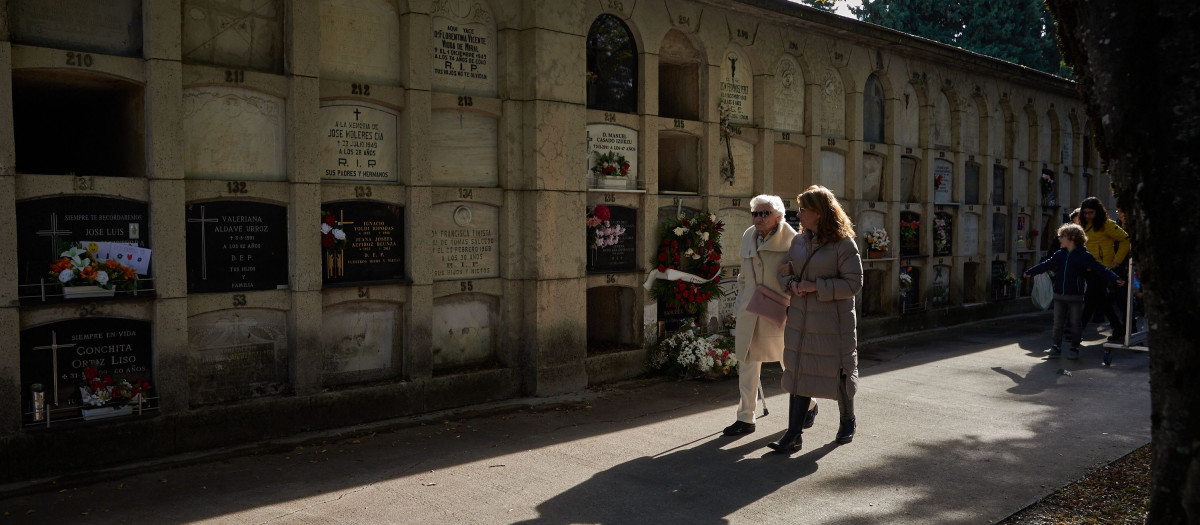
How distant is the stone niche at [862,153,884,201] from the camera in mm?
11758

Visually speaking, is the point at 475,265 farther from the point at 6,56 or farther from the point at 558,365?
the point at 6,56

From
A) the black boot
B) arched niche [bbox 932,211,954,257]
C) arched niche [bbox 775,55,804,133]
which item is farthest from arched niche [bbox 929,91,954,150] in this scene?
the black boot

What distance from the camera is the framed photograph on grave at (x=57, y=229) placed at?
17.5 ft

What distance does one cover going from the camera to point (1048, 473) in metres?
5.31

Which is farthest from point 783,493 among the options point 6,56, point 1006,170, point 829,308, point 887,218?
point 1006,170

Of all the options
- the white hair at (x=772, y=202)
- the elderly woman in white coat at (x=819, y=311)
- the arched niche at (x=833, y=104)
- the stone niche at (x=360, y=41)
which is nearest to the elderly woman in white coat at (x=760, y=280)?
the white hair at (x=772, y=202)

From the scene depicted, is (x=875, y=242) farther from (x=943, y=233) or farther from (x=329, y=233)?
(x=329, y=233)

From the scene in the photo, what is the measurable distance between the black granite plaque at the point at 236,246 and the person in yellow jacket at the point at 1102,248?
29.4ft

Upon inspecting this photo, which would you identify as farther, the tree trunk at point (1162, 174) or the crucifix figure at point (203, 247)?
the crucifix figure at point (203, 247)

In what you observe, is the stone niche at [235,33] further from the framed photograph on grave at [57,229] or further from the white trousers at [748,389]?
the white trousers at [748,389]

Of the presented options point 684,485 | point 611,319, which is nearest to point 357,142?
point 611,319

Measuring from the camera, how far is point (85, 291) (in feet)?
18.0

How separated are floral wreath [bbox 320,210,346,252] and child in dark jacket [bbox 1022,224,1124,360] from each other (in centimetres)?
744

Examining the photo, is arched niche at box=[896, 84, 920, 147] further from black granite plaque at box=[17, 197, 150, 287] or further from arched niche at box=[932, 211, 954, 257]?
black granite plaque at box=[17, 197, 150, 287]
